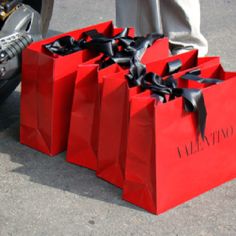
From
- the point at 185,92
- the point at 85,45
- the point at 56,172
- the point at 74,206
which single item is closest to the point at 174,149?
the point at 185,92

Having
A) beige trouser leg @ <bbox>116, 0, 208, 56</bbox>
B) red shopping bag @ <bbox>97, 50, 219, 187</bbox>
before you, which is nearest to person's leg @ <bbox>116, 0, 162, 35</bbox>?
beige trouser leg @ <bbox>116, 0, 208, 56</bbox>

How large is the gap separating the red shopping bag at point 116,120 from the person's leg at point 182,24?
2.81ft

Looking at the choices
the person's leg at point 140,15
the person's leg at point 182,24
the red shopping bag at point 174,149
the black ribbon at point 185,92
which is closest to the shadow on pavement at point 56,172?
the red shopping bag at point 174,149

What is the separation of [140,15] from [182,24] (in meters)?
0.22

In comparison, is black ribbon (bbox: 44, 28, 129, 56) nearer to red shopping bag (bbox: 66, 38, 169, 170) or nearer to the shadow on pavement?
red shopping bag (bbox: 66, 38, 169, 170)

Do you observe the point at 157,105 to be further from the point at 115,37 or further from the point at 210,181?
the point at 115,37

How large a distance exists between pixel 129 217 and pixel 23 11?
1048 millimetres

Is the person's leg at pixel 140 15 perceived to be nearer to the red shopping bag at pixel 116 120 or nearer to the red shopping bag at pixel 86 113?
the red shopping bag at pixel 86 113

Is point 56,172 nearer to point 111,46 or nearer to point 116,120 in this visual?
point 116,120

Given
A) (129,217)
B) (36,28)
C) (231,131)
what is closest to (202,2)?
(36,28)

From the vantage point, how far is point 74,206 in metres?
2.49

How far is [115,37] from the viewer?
284cm

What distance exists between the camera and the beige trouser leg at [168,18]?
3.49 metres

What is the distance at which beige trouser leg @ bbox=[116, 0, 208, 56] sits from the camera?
3.49 m
